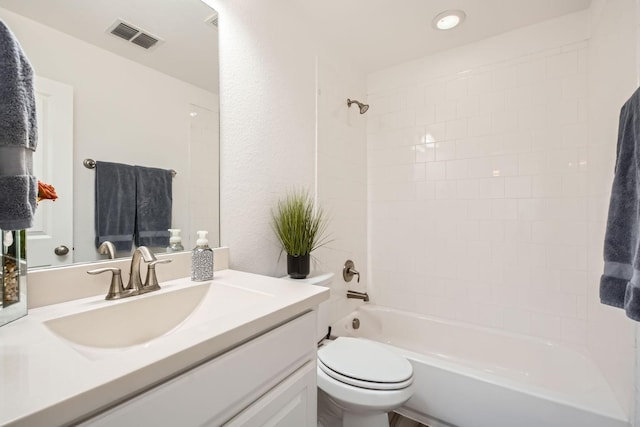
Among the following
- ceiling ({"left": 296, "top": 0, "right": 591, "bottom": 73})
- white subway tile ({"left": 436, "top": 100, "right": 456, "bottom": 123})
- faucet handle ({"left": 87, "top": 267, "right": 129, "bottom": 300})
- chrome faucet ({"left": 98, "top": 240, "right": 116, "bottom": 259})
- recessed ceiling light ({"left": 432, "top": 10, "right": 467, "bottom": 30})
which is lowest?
faucet handle ({"left": 87, "top": 267, "right": 129, "bottom": 300})

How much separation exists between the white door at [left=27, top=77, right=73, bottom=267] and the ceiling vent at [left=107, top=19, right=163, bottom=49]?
0.27 metres

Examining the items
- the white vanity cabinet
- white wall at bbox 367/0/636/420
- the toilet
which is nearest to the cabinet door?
the white vanity cabinet

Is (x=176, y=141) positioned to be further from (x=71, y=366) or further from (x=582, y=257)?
(x=582, y=257)

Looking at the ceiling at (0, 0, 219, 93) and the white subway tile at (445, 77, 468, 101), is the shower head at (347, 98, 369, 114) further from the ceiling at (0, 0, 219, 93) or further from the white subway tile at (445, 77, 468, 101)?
the ceiling at (0, 0, 219, 93)

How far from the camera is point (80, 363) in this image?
1.46ft

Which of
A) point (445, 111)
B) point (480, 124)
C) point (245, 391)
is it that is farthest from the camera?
point (445, 111)

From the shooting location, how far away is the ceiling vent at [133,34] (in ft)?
3.05

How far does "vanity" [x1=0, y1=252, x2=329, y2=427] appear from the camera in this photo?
394 mm

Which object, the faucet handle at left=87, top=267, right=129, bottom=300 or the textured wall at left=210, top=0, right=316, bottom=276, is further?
the textured wall at left=210, top=0, right=316, bottom=276

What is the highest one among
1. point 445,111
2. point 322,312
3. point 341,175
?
point 445,111

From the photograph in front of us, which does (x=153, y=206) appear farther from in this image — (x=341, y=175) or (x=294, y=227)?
(x=341, y=175)

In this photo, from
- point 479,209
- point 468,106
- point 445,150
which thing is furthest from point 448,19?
point 479,209

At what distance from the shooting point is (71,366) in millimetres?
437

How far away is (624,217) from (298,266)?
4.18 ft
